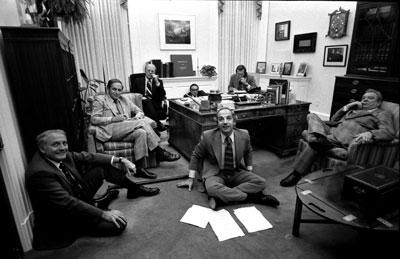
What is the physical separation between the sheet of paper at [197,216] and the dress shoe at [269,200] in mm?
472

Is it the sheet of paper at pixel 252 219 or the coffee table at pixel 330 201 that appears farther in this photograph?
the sheet of paper at pixel 252 219

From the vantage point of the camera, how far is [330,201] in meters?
1.46

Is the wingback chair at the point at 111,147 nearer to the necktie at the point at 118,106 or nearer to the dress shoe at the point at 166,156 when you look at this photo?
the dress shoe at the point at 166,156

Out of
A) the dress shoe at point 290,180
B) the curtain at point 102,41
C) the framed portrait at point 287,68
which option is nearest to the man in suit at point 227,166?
the dress shoe at point 290,180

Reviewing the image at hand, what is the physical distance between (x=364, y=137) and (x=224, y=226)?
1.50 metres

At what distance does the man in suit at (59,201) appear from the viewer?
1.69m

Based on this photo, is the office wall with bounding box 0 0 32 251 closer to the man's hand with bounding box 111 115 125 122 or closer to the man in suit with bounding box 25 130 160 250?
the man in suit with bounding box 25 130 160 250

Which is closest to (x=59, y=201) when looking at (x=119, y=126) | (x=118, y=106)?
(x=119, y=126)

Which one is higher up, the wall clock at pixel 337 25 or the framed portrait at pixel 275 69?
the wall clock at pixel 337 25

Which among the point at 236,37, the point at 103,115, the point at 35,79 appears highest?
the point at 236,37

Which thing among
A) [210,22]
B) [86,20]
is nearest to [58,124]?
[86,20]

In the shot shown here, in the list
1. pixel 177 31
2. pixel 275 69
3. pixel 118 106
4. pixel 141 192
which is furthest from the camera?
pixel 275 69

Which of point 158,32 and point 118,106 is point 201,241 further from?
point 158,32

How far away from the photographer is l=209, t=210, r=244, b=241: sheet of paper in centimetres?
189
